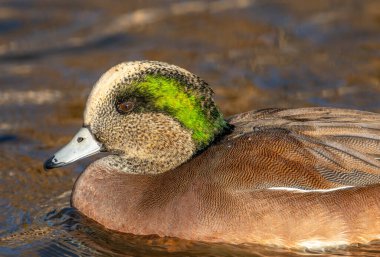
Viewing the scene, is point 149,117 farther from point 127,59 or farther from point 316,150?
point 127,59

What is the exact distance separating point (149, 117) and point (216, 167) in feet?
2.17

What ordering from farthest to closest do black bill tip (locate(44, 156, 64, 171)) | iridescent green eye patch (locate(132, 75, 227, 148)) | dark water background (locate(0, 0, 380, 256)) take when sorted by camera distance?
dark water background (locate(0, 0, 380, 256)) < black bill tip (locate(44, 156, 64, 171)) < iridescent green eye patch (locate(132, 75, 227, 148))

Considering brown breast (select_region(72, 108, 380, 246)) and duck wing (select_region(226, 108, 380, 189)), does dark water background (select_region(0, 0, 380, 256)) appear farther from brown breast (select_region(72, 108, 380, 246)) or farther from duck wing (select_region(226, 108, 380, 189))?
duck wing (select_region(226, 108, 380, 189))

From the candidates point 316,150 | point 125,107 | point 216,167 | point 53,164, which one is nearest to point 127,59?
point 125,107

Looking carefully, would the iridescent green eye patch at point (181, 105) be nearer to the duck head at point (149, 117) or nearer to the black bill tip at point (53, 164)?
the duck head at point (149, 117)

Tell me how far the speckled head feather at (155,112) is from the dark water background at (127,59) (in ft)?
2.16

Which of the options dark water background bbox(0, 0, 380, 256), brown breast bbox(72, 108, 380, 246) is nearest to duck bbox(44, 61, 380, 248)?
brown breast bbox(72, 108, 380, 246)

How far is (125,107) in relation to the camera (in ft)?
21.7

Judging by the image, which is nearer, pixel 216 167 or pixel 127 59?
pixel 216 167

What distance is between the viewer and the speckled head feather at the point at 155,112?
257 inches

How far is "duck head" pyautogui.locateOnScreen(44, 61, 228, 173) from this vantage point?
257 inches

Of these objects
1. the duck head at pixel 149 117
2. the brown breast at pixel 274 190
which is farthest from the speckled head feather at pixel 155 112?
the brown breast at pixel 274 190

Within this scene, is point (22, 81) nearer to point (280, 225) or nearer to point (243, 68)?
point (243, 68)

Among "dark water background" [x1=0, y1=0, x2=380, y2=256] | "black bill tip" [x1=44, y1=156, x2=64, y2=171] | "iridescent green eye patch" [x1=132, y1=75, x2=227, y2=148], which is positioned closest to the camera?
"iridescent green eye patch" [x1=132, y1=75, x2=227, y2=148]
